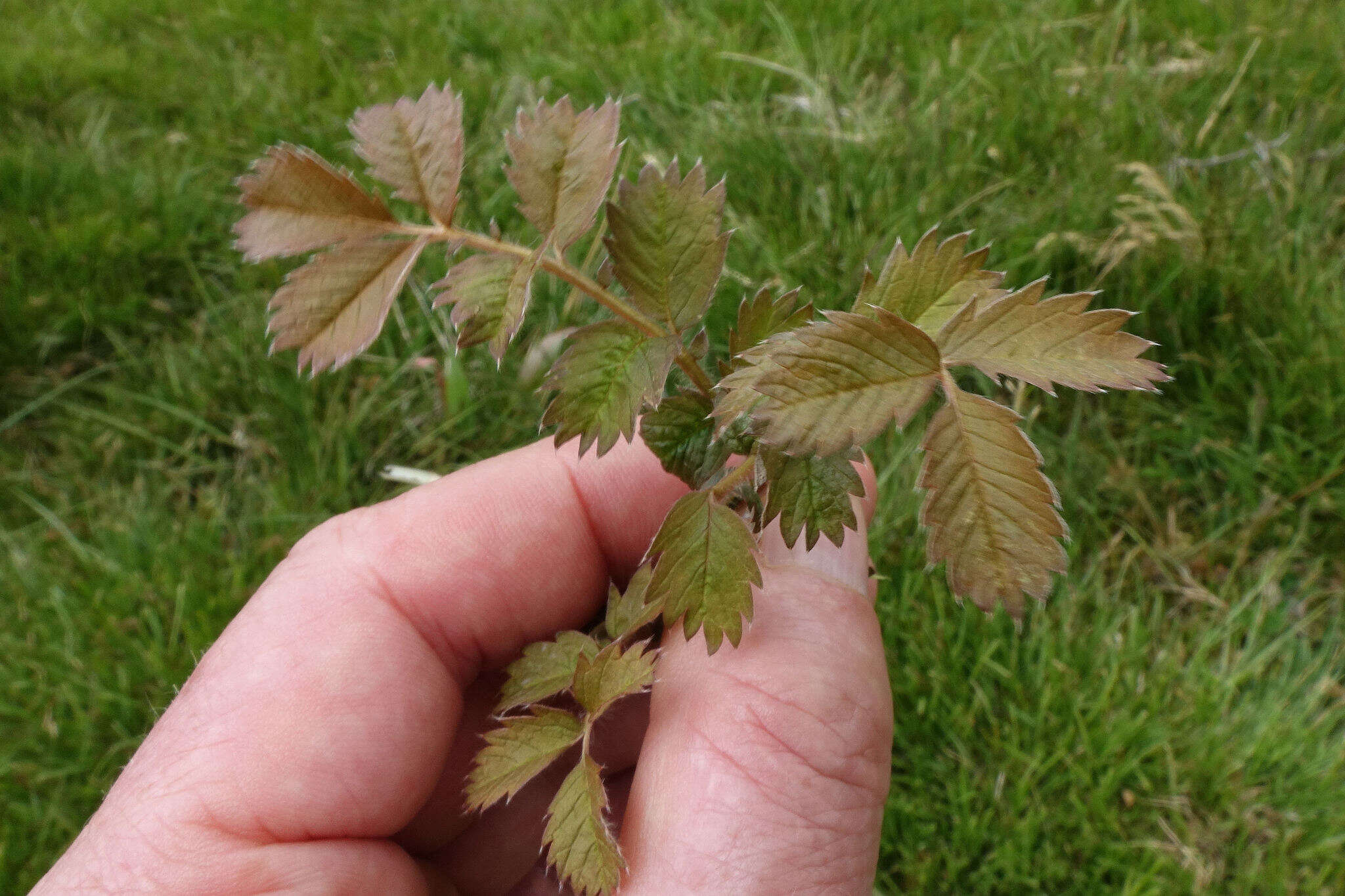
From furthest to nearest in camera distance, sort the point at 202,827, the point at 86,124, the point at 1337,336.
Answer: the point at 86,124, the point at 1337,336, the point at 202,827

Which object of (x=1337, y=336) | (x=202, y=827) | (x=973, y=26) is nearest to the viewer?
(x=202, y=827)

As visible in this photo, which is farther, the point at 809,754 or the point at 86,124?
the point at 86,124

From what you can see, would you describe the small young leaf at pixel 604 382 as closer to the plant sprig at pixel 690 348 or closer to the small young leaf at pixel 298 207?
the plant sprig at pixel 690 348

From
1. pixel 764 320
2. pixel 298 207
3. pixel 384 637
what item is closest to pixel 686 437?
pixel 764 320

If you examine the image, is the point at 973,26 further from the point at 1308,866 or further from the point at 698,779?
the point at 698,779

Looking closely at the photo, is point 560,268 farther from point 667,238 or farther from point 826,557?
point 826,557

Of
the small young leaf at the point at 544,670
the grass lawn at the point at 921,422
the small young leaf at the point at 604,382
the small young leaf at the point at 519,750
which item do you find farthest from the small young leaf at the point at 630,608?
the grass lawn at the point at 921,422

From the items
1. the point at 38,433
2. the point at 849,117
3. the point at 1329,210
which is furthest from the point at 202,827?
the point at 1329,210
